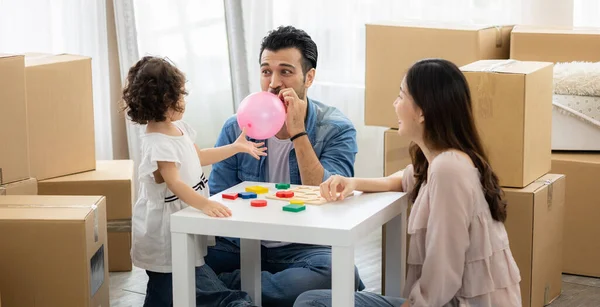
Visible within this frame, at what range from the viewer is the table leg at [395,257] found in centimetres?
210

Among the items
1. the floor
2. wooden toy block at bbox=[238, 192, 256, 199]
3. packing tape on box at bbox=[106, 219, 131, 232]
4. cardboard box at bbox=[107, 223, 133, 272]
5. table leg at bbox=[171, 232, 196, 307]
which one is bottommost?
the floor

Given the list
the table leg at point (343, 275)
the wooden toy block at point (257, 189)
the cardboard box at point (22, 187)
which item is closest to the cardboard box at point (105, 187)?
the cardboard box at point (22, 187)

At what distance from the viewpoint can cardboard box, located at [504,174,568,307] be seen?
238 cm

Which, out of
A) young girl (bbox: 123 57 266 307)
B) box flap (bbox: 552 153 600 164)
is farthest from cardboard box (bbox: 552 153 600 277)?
young girl (bbox: 123 57 266 307)

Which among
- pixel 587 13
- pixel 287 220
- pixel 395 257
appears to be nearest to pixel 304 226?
pixel 287 220

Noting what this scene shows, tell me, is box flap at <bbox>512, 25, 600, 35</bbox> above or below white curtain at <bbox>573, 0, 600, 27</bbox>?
below

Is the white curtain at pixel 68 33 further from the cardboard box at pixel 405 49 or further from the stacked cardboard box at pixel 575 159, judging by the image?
the stacked cardboard box at pixel 575 159

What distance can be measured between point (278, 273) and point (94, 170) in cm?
83

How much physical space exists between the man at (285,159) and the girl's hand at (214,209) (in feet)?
1.67

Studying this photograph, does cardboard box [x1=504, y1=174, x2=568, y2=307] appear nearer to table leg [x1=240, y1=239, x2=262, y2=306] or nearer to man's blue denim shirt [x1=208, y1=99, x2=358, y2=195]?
man's blue denim shirt [x1=208, y1=99, x2=358, y2=195]

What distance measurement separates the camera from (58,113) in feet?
8.92

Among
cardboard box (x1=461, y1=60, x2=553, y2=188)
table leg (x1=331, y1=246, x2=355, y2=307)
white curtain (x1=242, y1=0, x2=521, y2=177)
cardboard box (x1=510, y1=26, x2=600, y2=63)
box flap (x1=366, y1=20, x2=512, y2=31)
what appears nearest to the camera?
table leg (x1=331, y1=246, x2=355, y2=307)

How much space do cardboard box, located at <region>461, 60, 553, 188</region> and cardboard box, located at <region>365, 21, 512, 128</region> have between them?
33 centimetres

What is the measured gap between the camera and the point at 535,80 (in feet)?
7.65
